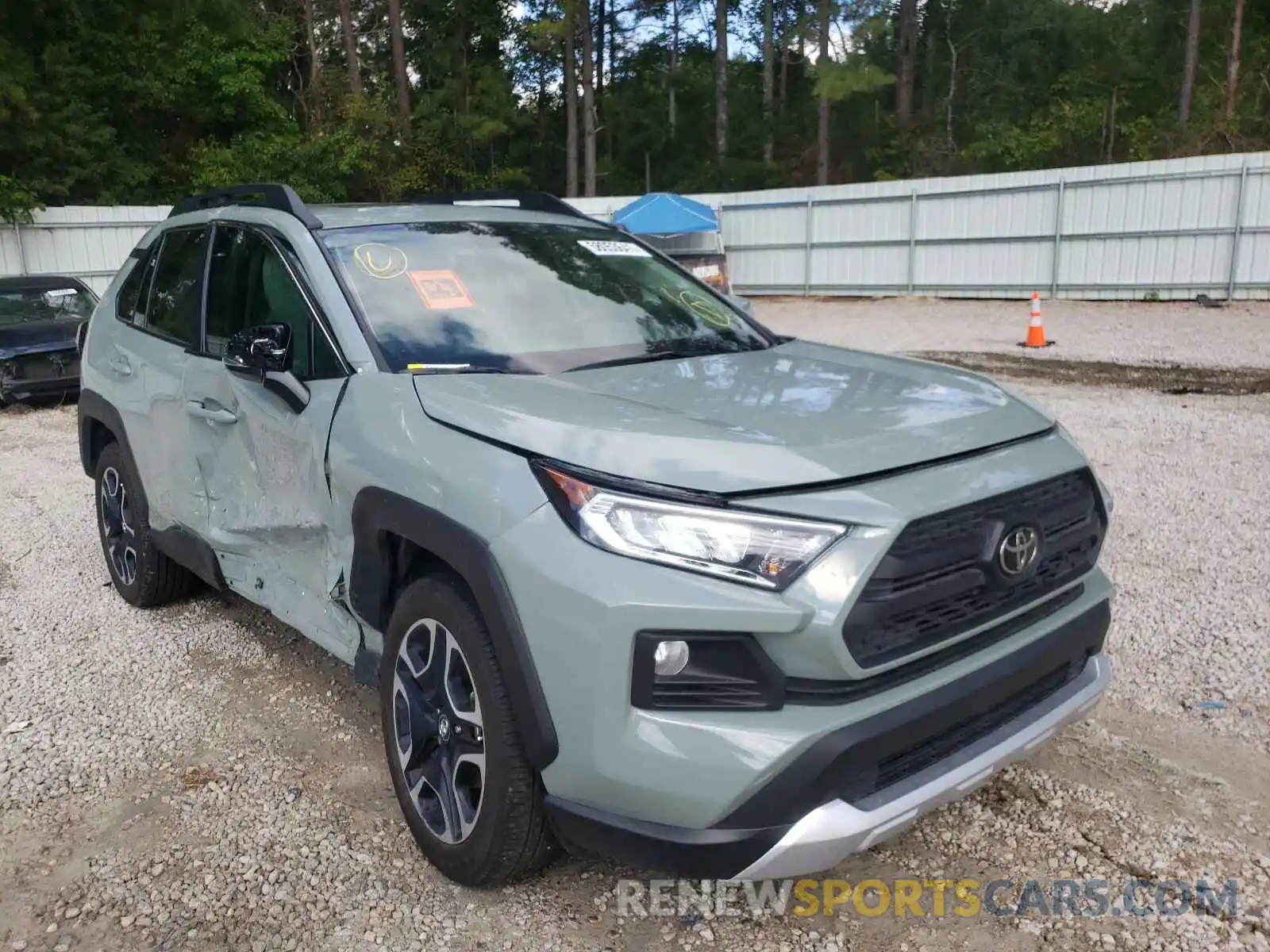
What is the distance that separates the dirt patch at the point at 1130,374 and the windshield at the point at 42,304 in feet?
31.9

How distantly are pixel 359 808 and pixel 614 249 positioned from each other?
2223 millimetres

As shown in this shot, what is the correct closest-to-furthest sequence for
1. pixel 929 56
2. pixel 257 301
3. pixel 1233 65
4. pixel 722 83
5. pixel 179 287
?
pixel 257 301, pixel 179 287, pixel 1233 65, pixel 722 83, pixel 929 56

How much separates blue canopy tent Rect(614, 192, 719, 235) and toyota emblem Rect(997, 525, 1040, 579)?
19.4 m

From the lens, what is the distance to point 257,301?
357cm

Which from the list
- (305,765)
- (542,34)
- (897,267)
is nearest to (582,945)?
(305,765)

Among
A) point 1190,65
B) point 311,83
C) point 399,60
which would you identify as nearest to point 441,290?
point 1190,65

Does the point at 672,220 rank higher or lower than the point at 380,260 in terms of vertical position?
higher

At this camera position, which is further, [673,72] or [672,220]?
[673,72]

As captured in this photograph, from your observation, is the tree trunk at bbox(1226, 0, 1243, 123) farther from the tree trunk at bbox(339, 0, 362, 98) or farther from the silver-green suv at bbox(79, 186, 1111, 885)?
the silver-green suv at bbox(79, 186, 1111, 885)

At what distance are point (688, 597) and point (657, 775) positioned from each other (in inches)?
14.8

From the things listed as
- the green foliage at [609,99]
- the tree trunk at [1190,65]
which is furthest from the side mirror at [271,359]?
the tree trunk at [1190,65]

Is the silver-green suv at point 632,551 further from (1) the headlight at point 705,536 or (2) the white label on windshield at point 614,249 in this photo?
(2) the white label on windshield at point 614,249

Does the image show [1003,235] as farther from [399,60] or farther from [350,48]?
[350,48]

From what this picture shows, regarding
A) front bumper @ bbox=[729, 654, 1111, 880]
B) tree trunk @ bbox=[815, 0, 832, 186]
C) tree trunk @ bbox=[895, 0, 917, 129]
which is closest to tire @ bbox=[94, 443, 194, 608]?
front bumper @ bbox=[729, 654, 1111, 880]
